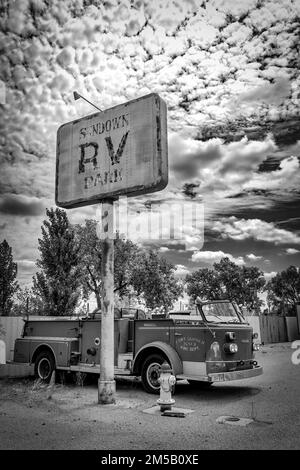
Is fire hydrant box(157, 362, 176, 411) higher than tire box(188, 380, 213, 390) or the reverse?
higher

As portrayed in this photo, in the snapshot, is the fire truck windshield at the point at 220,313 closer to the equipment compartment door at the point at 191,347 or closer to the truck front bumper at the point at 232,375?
the equipment compartment door at the point at 191,347

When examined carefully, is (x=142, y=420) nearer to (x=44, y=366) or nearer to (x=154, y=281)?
(x=44, y=366)

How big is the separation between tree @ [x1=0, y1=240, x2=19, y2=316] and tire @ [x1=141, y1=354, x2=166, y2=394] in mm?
25255

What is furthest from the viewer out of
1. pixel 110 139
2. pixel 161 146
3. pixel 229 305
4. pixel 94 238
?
pixel 94 238

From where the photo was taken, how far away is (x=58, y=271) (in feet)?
77.6

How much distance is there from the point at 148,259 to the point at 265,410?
3746 centimetres

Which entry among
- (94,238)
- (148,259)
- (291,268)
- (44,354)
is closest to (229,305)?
(44,354)

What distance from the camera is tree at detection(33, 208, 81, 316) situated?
23375 millimetres

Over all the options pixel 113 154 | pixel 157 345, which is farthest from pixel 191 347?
pixel 113 154

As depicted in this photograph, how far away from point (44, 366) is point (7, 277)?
24.7 m

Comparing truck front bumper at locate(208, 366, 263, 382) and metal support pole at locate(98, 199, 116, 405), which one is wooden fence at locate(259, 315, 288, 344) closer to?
truck front bumper at locate(208, 366, 263, 382)

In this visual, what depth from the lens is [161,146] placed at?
8.61 metres

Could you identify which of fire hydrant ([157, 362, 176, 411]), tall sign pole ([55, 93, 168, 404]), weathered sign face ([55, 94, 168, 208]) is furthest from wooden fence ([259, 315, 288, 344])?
fire hydrant ([157, 362, 176, 411])

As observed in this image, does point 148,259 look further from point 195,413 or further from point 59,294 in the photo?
point 195,413
